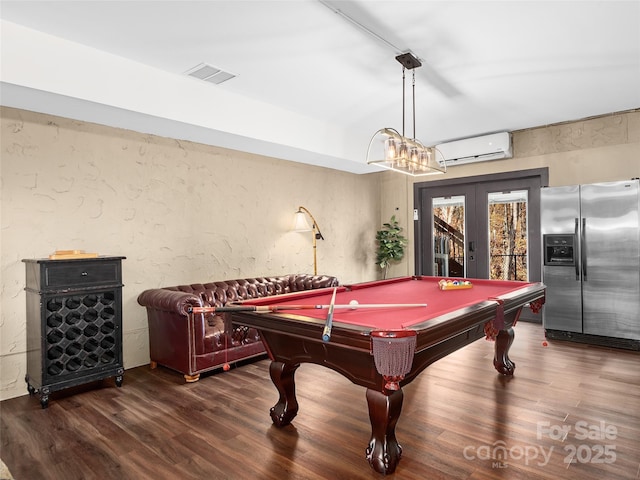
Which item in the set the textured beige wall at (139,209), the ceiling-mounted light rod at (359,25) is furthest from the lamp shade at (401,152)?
the textured beige wall at (139,209)

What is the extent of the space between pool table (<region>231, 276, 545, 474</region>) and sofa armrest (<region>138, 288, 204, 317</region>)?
1.15 metres

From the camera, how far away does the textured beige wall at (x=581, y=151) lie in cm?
497

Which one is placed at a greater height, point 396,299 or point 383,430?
point 396,299

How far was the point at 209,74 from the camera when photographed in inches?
145

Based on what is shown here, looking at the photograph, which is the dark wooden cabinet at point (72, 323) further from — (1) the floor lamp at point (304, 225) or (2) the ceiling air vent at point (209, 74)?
(1) the floor lamp at point (304, 225)

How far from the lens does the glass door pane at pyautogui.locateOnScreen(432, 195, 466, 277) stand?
662cm

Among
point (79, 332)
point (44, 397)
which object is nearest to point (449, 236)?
point (79, 332)

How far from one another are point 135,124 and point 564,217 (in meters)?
4.82

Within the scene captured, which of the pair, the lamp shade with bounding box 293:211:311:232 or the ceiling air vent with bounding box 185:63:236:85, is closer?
the ceiling air vent with bounding box 185:63:236:85

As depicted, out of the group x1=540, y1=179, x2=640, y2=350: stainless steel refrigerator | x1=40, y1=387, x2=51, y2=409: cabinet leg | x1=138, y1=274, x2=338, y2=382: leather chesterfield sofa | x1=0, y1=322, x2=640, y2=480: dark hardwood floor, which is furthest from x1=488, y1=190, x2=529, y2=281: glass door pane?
x1=40, y1=387, x2=51, y2=409: cabinet leg

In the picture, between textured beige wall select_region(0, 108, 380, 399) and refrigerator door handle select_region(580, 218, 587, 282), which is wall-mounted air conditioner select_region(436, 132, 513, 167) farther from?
textured beige wall select_region(0, 108, 380, 399)

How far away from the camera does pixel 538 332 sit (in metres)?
5.29

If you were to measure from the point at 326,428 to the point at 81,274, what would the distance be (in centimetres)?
232

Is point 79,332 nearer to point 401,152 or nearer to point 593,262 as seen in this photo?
point 401,152
